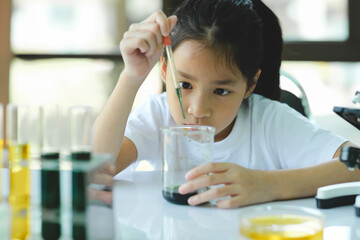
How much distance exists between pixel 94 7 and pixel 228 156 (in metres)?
1.78

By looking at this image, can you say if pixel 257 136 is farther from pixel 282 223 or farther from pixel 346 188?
pixel 282 223

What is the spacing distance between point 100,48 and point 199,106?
1857mm

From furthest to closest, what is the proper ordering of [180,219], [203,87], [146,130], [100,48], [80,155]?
[100,48], [146,130], [203,87], [180,219], [80,155]

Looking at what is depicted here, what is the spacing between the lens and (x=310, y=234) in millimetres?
685

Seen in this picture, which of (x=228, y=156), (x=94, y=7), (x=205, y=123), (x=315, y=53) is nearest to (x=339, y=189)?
(x=205, y=123)

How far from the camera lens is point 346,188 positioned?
94 centimetres

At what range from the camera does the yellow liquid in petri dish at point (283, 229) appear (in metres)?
0.68

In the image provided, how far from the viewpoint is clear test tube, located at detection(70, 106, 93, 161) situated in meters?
0.66

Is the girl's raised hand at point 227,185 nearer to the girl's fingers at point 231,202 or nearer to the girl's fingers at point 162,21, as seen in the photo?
the girl's fingers at point 231,202

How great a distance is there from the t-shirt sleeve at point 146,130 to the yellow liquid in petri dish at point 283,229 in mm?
710

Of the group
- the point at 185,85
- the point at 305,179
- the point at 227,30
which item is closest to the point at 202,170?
the point at 305,179

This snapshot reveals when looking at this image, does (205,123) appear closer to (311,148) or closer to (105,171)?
(311,148)

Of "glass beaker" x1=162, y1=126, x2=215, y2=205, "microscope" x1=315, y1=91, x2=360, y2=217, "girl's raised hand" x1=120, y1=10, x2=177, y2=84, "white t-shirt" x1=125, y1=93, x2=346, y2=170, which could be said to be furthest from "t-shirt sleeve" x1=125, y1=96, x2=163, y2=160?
"microscope" x1=315, y1=91, x2=360, y2=217

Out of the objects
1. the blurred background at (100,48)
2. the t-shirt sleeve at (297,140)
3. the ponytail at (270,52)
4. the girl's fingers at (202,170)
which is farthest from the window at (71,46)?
the girl's fingers at (202,170)
